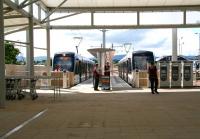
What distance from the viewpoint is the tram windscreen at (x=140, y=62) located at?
118 feet

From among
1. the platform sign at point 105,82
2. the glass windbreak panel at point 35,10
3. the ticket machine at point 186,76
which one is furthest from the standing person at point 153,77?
the glass windbreak panel at point 35,10

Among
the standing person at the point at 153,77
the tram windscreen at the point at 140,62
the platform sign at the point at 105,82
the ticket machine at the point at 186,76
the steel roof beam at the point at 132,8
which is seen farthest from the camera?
the tram windscreen at the point at 140,62

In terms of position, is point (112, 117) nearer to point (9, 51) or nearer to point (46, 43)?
point (46, 43)

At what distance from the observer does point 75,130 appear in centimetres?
1084

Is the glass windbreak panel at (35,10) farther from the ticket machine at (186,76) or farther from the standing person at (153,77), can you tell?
the ticket machine at (186,76)

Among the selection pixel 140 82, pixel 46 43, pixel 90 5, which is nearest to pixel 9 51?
pixel 46 43

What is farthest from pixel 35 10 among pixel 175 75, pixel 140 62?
pixel 175 75

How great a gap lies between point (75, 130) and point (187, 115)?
424 centimetres

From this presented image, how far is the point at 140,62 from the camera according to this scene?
36094 mm

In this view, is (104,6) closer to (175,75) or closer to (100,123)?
(175,75)

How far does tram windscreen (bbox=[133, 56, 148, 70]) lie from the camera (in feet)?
118

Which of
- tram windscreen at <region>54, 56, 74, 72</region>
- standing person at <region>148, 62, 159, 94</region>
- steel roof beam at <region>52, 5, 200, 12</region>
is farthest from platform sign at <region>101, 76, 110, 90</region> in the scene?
tram windscreen at <region>54, 56, 74, 72</region>

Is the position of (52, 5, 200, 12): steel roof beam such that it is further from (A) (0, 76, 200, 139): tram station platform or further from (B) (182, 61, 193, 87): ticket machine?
(A) (0, 76, 200, 139): tram station platform

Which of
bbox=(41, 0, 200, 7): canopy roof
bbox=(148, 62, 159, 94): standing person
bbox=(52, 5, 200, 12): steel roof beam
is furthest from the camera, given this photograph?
bbox=(52, 5, 200, 12): steel roof beam
